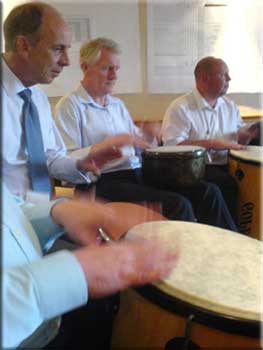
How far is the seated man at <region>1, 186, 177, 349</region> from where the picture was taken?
0.54 m

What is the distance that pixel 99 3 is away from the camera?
2732 millimetres

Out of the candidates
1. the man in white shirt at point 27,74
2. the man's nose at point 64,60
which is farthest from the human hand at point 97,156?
the man's nose at point 64,60

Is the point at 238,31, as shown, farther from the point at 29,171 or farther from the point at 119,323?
the point at 119,323

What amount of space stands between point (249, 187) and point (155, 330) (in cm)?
134

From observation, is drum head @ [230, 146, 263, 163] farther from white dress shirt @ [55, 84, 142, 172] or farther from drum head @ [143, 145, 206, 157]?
white dress shirt @ [55, 84, 142, 172]

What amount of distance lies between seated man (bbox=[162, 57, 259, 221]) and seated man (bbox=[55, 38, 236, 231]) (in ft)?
0.93

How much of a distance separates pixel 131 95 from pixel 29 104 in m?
1.55

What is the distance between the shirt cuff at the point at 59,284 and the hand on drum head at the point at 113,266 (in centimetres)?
1

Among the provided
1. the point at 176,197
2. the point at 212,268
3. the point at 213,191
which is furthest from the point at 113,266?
the point at 213,191

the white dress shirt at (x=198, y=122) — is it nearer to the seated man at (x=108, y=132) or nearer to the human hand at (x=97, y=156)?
the seated man at (x=108, y=132)

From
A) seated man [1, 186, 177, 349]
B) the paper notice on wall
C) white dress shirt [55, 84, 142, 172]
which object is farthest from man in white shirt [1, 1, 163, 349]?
the paper notice on wall

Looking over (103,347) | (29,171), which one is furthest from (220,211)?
(103,347)

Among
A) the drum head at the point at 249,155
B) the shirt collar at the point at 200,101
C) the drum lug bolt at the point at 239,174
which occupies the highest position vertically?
the shirt collar at the point at 200,101

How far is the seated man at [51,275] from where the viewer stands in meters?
0.54
